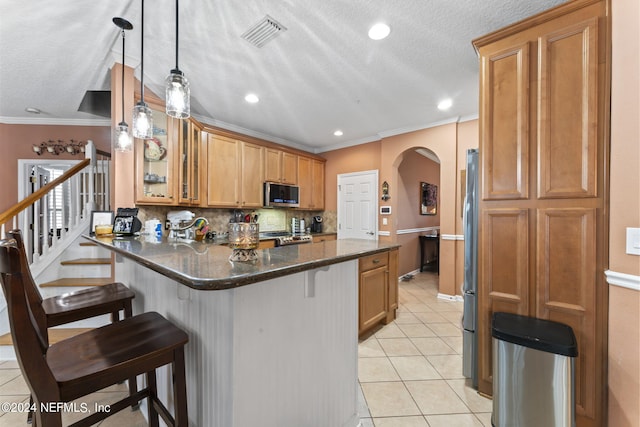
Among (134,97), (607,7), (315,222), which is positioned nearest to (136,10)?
(134,97)

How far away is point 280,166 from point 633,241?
426 centimetres

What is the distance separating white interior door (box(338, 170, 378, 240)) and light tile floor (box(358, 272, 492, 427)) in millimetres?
1799

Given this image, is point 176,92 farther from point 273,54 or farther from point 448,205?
point 448,205

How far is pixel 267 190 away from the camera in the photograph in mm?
4477

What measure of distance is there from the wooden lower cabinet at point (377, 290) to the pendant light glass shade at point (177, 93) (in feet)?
6.30

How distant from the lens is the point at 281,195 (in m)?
4.70

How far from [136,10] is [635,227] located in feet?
10.6

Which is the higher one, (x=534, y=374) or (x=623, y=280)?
(x=623, y=280)

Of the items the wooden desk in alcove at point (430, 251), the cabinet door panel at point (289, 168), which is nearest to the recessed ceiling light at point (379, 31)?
the cabinet door panel at point (289, 168)

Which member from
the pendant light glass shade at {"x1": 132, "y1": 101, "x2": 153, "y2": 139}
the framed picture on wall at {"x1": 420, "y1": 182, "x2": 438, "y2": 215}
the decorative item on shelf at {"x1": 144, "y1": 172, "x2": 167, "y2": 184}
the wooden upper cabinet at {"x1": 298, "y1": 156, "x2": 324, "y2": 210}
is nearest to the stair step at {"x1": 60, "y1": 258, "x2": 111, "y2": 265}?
the decorative item on shelf at {"x1": 144, "y1": 172, "x2": 167, "y2": 184}

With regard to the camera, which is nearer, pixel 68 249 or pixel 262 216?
pixel 68 249

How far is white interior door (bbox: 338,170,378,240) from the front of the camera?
4.77 m

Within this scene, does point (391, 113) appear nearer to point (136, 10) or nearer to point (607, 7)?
point (607, 7)

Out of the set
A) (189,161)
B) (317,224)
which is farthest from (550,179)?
(317,224)
